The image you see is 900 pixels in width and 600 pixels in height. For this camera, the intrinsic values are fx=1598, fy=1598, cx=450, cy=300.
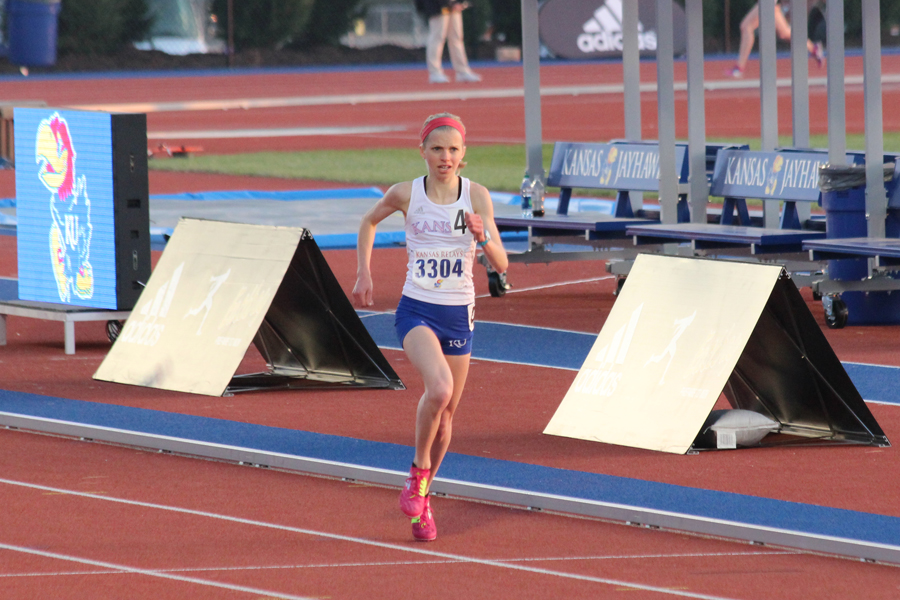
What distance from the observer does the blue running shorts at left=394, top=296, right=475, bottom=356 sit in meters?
6.47

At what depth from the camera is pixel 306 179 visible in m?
22.5

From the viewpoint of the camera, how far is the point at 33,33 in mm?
43781

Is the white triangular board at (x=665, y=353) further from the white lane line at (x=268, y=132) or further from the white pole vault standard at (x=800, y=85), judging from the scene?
the white lane line at (x=268, y=132)

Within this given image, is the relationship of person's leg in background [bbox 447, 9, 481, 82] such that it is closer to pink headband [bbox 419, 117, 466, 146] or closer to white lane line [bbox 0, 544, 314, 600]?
pink headband [bbox 419, 117, 466, 146]

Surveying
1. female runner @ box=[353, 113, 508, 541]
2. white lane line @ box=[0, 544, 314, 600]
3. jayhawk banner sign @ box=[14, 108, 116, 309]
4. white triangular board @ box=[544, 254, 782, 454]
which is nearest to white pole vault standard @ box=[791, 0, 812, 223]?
white triangular board @ box=[544, 254, 782, 454]

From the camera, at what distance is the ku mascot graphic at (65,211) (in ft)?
34.9

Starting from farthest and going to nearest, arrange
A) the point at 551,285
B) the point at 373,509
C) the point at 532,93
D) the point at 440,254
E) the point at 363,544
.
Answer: the point at 532,93 < the point at 551,285 < the point at 373,509 < the point at 440,254 < the point at 363,544

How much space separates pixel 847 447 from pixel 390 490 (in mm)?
2310

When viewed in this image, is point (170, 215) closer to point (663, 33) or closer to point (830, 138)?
point (663, 33)

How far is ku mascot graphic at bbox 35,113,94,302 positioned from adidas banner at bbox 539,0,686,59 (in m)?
30.4

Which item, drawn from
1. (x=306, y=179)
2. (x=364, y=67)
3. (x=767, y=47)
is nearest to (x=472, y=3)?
(x=364, y=67)

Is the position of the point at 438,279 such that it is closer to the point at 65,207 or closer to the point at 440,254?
the point at 440,254

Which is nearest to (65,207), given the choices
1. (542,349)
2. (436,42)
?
(542,349)

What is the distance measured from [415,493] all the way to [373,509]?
52 centimetres
